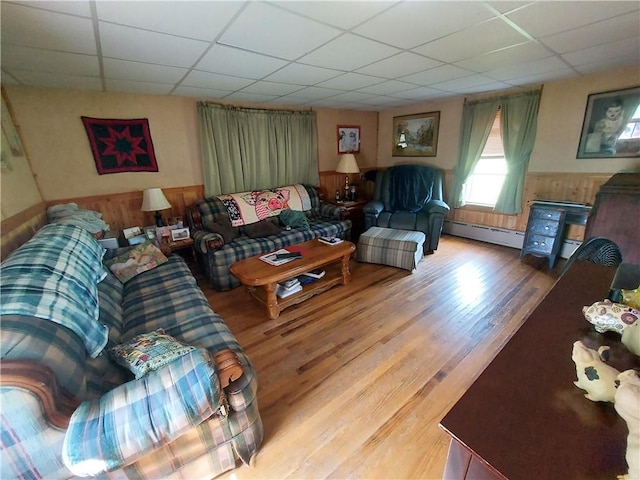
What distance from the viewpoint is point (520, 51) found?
1979mm

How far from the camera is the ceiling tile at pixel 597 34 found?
1544mm

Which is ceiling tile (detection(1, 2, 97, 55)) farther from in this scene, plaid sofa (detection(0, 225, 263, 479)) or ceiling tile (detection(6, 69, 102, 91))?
plaid sofa (detection(0, 225, 263, 479))

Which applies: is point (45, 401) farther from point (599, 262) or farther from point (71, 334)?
point (599, 262)

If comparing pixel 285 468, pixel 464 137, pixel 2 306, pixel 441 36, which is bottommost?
pixel 285 468

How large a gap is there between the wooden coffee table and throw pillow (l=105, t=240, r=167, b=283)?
0.69 meters

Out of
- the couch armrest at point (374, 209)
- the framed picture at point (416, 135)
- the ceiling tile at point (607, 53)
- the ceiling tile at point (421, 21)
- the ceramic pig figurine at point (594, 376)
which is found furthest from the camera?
the framed picture at point (416, 135)

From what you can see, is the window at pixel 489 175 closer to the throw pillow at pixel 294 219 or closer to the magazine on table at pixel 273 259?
the throw pillow at pixel 294 219

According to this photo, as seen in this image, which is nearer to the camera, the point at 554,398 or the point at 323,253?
the point at 554,398

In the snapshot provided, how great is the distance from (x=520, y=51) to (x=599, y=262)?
1.59m

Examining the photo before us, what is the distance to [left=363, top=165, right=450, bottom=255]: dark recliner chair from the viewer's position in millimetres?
3510

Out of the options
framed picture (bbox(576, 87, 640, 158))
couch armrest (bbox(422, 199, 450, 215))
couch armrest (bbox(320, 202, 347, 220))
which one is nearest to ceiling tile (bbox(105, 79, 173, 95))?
couch armrest (bbox(320, 202, 347, 220))

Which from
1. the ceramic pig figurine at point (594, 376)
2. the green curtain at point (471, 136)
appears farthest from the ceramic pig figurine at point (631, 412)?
the green curtain at point (471, 136)

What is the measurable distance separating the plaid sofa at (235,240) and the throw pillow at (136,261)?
47 centimetres

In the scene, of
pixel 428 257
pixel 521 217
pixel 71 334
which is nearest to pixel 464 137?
pixel 521 217
